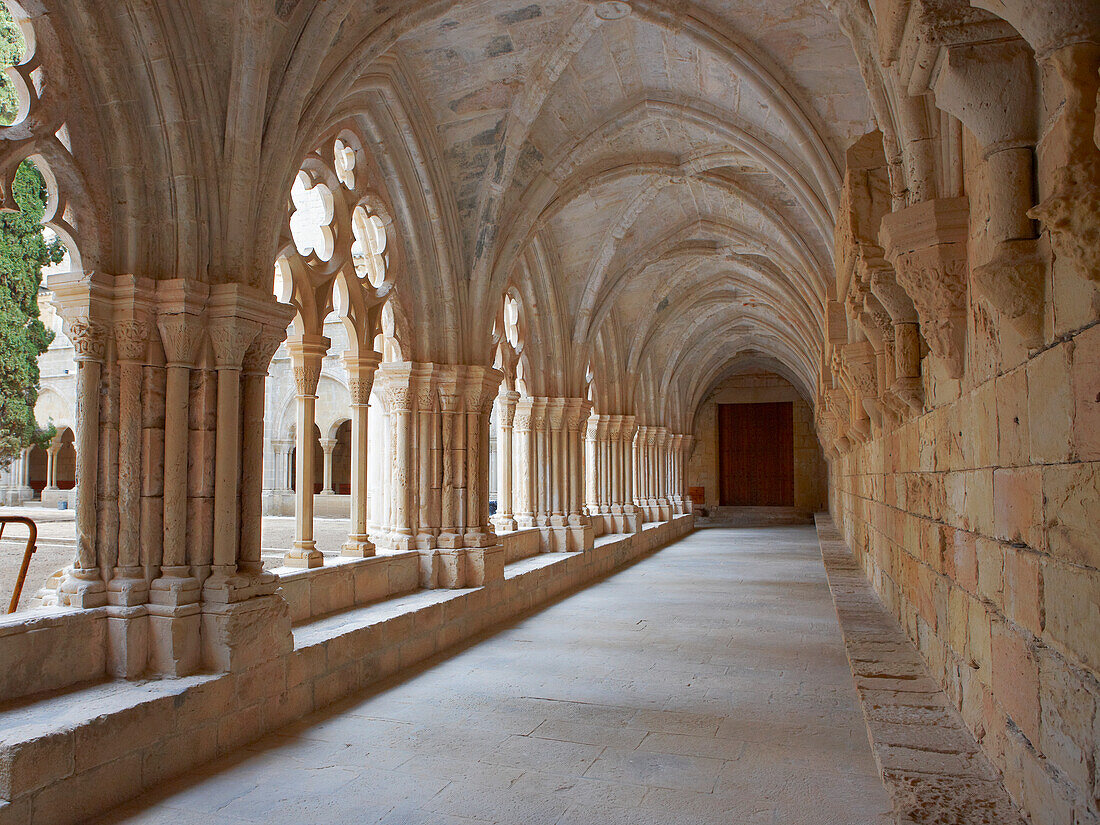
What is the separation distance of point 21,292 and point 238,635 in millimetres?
3233

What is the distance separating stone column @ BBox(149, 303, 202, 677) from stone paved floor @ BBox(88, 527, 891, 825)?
612 mm

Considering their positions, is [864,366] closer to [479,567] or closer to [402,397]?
[479,567]

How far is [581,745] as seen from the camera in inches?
143

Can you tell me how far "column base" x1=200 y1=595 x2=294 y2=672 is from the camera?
3.76 meters

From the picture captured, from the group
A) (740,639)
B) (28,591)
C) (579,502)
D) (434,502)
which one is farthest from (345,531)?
(740,639)

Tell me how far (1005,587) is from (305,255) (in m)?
4.70

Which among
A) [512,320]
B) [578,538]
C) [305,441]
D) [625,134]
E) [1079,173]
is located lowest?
[578,538]

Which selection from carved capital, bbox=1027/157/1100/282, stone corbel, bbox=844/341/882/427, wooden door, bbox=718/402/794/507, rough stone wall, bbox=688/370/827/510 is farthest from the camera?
wooden door, bbox=718/402/794/507

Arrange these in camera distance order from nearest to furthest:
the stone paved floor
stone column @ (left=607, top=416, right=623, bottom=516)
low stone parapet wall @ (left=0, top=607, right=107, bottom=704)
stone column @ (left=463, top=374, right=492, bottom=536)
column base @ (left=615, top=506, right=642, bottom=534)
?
the stone paved floor < low stone parapet wall @ (left=0, top=607, right=107, bottom=704) < stone column @ (left=463, top=374, right=492, bottom=536) < column base @ (left=615, top=506, right=642, bottom=534) < stone column @ (left=607, top=416, right=623, bottom=516)

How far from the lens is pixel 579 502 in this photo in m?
10.3

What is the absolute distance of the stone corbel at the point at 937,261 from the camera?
7.64 ft

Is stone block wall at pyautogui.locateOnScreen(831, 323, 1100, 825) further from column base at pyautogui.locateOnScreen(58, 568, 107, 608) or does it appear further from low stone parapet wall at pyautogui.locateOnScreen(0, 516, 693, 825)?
column base at pyautogui.locateOnScreen(58, 568, 107, 608)

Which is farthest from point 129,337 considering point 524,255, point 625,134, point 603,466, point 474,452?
point 603,466

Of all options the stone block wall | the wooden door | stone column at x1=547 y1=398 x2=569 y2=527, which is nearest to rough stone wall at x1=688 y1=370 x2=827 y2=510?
the wooden door
